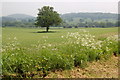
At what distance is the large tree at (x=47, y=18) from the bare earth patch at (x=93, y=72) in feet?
129

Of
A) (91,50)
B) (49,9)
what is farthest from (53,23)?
(91,50)

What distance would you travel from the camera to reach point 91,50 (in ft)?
22.9

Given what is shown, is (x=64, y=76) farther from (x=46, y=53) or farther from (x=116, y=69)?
(x=116, y=69)

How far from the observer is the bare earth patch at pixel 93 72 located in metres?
5.41

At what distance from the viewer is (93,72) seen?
229 inches

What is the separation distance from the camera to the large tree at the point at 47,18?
45.9m

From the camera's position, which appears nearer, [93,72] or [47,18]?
[93,72]

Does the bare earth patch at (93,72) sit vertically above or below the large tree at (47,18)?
below

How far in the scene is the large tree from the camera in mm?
45906

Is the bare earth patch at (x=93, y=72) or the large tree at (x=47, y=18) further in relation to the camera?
the large tree at (x=47, y=18)

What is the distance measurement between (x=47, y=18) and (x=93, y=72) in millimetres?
40847

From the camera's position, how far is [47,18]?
45.9 m

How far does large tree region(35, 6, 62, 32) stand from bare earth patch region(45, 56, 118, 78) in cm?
3935

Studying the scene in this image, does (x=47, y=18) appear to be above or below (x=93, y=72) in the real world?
above
